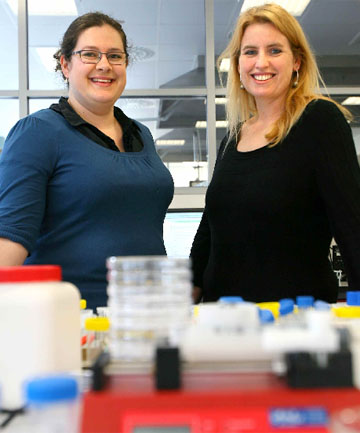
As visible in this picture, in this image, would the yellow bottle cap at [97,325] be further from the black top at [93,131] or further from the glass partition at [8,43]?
the glass partition at [8,43]

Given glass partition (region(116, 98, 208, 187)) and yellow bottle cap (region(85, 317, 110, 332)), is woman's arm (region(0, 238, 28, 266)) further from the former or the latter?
glass partition (region(116, 98, 208, 187))

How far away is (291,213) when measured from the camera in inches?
57.6

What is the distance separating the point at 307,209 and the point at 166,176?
0.48m

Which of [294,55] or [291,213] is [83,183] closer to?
[291,213]

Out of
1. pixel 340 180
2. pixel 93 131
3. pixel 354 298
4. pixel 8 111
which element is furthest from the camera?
pixel 8 111

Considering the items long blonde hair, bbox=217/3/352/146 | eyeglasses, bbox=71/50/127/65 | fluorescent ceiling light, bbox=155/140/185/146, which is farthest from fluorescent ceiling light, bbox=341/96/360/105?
eyeglasses, bbox=71/50/127/65

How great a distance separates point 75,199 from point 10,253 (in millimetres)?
271

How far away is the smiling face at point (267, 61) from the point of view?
1.60 m

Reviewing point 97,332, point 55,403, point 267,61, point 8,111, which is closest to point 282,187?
point 267,61

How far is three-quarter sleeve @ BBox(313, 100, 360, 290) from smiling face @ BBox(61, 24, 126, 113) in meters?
0.66

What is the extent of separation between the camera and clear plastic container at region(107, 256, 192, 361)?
579 mm

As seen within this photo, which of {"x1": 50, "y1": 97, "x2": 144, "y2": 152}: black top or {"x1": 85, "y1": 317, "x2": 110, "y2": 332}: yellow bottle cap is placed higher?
{"x1": 50, "y1": 97, "x2": 144, "y2": 152}: black top

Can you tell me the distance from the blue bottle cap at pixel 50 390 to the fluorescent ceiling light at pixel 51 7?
4169 mm

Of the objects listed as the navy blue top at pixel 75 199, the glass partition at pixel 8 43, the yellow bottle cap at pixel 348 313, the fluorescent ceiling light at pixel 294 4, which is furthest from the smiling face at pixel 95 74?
the fluorescent ceiling light at pixel 294 4
